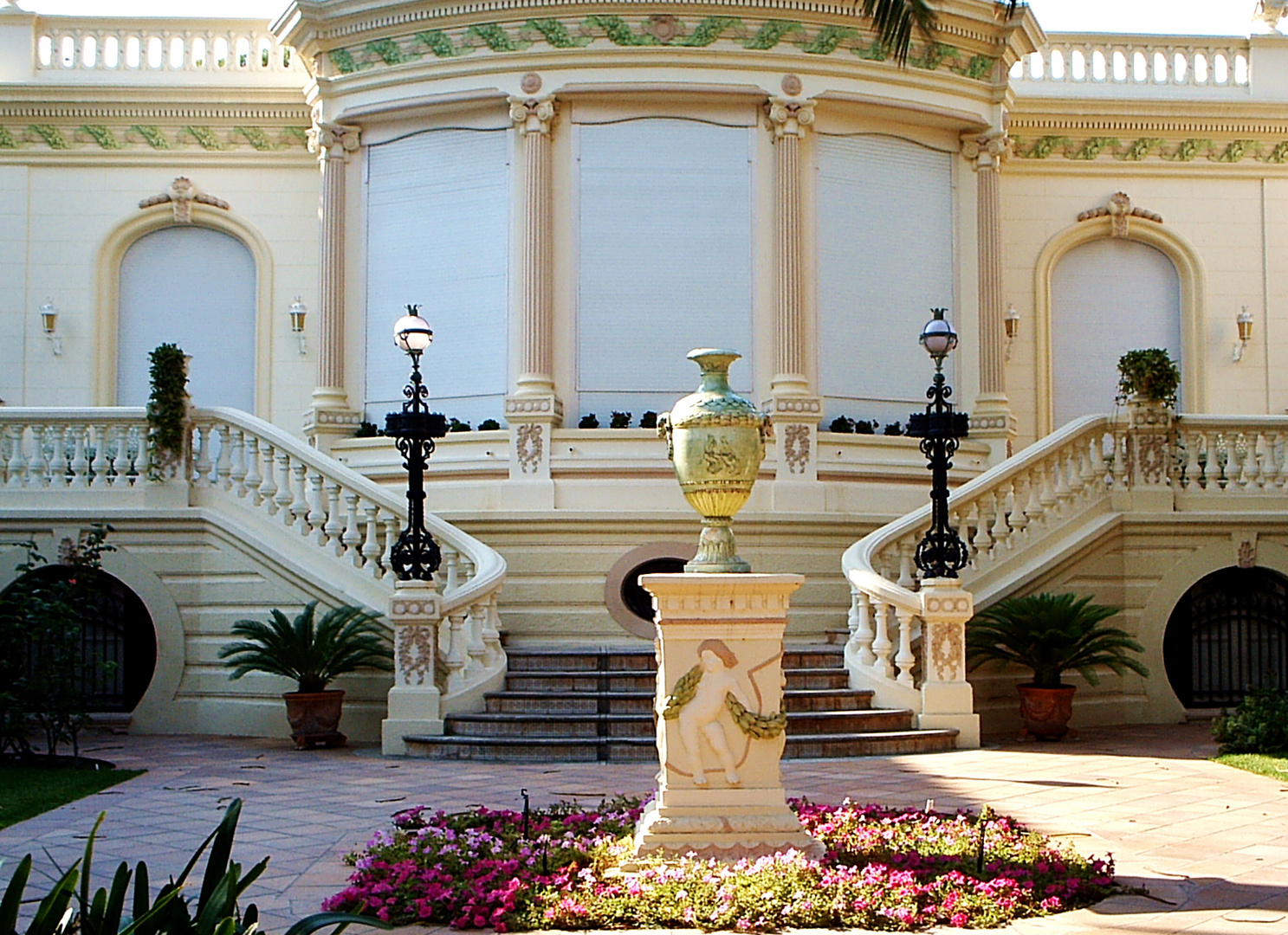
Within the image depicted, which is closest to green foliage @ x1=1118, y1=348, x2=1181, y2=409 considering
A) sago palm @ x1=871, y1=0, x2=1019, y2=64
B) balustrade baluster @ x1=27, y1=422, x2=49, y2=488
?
sago palm @ x1=871, y1=0, x2=1019, y2=64

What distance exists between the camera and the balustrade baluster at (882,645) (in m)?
13.6

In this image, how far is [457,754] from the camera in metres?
12.6

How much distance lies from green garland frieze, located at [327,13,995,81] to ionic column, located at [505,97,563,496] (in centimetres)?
74

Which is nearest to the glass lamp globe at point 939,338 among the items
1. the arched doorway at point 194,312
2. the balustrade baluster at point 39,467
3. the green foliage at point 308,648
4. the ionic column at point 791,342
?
the ionic column at point 791,342

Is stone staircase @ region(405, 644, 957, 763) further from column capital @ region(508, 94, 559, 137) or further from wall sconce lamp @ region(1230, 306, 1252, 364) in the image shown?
→ wall sconce lamp @ region(1230, 306, 1252, 364)

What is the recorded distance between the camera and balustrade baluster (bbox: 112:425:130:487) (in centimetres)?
1535

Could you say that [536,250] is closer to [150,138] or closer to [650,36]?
[650,36]

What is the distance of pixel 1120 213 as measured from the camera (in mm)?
20297

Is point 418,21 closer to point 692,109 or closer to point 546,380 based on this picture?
point 692,109

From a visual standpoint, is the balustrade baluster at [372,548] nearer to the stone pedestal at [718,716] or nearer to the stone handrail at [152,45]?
the stone pedestal at [718,716]

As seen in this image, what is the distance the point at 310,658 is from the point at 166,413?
3.28 m

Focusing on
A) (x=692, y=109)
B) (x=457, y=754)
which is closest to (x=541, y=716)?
(x=457, y=754)

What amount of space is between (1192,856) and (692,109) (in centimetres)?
1133

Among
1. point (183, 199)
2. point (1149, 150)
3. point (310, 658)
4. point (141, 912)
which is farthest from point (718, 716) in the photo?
point (1149, 150)
